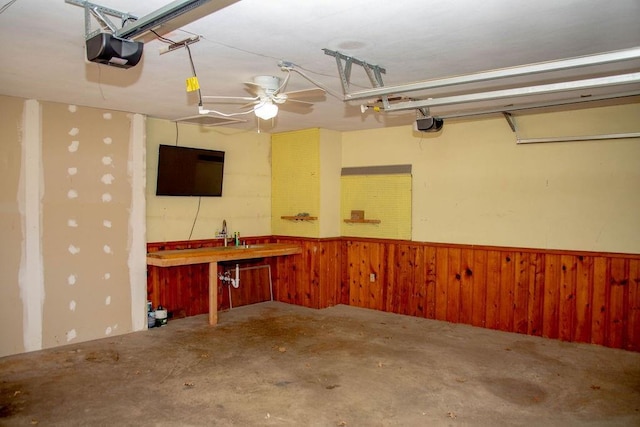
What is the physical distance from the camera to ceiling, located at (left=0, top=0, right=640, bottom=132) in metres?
2.40

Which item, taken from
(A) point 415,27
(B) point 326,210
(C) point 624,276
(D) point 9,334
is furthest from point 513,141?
(D) point 9,334

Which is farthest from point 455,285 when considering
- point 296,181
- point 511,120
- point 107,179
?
point 107,179

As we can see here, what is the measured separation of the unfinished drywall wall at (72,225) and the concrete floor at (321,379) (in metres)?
0.24

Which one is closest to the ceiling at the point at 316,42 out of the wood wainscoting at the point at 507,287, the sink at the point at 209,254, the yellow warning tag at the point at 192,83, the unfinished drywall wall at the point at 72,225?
the yellow warning tag at the point at 192,83

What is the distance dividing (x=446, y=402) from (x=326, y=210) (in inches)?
136

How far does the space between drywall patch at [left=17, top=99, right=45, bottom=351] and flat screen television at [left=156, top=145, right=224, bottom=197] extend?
1.29 meters

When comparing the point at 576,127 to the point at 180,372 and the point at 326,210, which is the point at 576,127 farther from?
the point at 180,372

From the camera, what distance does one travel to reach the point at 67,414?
3.16 meters

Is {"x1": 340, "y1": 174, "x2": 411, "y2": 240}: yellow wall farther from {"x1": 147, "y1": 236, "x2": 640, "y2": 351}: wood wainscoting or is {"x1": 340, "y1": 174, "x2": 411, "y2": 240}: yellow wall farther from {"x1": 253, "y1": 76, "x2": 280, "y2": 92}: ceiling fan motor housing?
{"x1": 253, "y1": 76, "x2": 280, "y2": 92}: ceiling fan motor housing

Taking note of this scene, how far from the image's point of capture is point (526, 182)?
5.06m

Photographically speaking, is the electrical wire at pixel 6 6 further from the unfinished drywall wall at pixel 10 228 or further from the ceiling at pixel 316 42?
the unfinished drywall wall at pixel 10 228

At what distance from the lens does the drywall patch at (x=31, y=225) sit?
14.4ft

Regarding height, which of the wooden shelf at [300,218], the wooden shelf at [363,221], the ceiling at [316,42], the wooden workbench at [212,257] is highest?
the ceiling at [316,42]

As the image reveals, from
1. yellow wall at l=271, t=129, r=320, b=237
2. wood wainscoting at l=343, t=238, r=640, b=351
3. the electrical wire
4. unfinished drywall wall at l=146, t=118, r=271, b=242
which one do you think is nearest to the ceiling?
the electrical wire
